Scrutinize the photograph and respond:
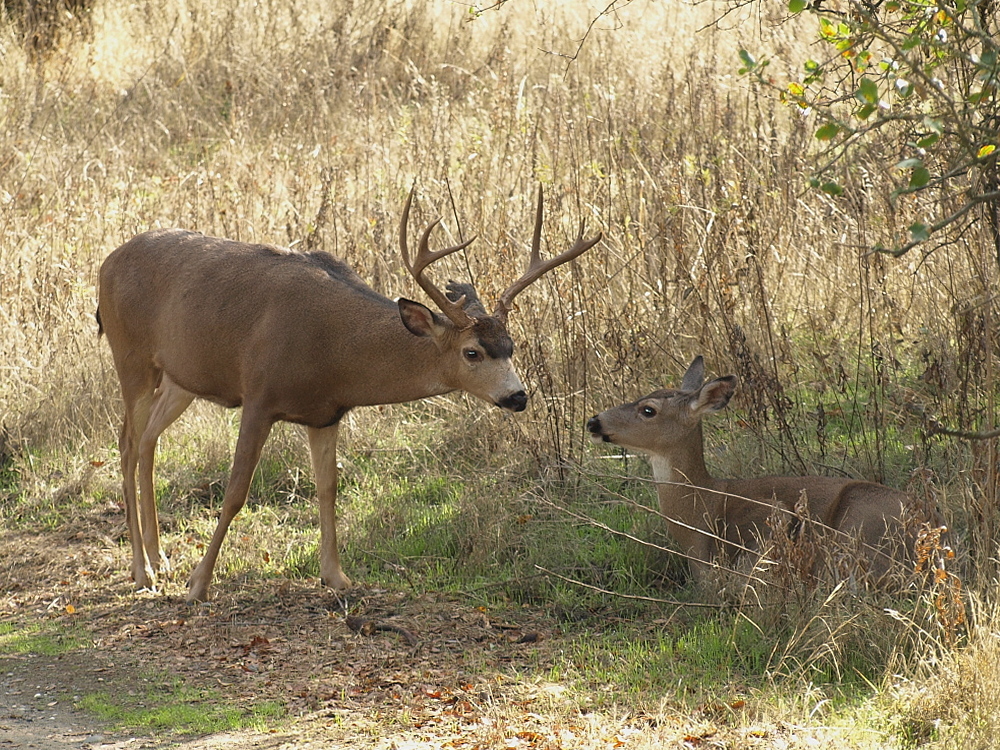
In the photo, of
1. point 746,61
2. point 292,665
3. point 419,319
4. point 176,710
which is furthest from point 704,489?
point 176,710

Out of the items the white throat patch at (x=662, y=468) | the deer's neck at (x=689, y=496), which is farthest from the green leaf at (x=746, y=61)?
the white throat patch at (x=662, y=468)

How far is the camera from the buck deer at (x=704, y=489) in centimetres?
633

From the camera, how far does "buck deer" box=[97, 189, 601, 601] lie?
6684 millimetres

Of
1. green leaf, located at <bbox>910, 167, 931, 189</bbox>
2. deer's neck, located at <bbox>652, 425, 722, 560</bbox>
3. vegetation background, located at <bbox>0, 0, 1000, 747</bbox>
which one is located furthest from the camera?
deer's neck, located at <bbox>652, 425, 722, 560</bbox>

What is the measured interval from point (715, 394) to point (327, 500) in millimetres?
2160

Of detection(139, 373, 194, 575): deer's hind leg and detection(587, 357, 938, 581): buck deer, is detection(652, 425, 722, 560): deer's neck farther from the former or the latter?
detection(139, 373, 194, 575): deer's hind leg

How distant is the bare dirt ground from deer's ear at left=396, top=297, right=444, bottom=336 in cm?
136

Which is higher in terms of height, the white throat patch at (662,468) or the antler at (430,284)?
the antler at (430,284)

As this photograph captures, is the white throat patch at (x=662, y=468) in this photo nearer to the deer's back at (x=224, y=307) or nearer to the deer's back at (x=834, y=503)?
the deer's back at (x=834, y=503)

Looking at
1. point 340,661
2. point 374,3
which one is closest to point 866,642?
point 340,661

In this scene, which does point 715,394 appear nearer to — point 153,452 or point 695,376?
point 695,376

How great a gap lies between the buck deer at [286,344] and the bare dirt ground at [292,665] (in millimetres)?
332

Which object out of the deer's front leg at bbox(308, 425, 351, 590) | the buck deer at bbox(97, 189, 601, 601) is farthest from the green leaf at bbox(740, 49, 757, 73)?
the deer's front leg at bbox(308, 425, 351, 590)

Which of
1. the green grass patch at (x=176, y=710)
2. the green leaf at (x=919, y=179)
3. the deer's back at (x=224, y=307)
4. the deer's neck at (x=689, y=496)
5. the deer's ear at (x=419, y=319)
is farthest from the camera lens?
the deer's back at (x=224, y=307)
